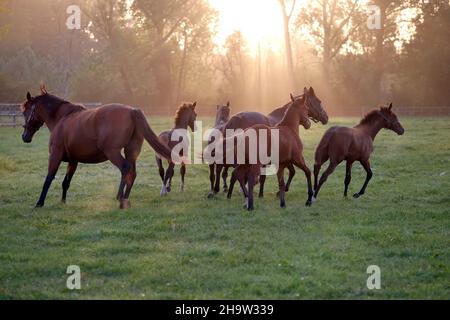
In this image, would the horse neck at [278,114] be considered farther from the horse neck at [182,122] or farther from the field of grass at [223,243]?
Answer: the horse neck at [182,122]

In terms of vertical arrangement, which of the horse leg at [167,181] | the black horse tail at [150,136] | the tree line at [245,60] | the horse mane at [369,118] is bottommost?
the horse leg at [167,181]

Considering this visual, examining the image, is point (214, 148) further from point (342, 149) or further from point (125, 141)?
point (342, 149)

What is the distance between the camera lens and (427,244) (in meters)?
7.53

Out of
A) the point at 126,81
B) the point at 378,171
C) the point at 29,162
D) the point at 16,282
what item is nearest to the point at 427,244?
the point at 16,282

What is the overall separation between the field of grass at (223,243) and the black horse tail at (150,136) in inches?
41.1

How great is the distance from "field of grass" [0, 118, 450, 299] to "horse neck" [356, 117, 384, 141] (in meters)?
1.22

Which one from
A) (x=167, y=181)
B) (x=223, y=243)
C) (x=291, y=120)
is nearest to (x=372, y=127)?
(x=291, y=120)

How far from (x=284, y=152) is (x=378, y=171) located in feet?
19.9

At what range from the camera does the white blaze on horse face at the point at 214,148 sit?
1132cm

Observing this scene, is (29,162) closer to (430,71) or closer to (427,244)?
(427,244)

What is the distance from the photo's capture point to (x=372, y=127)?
12492mm

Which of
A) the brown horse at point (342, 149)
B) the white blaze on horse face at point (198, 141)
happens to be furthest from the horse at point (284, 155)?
the white blaze on horse face at point (198, 141)

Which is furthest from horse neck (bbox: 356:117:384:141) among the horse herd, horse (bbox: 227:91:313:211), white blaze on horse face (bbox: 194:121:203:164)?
white blaze on horse face (bbox: 194:121:203:164)

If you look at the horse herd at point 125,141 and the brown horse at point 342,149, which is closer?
the horse herd at point 125,141
